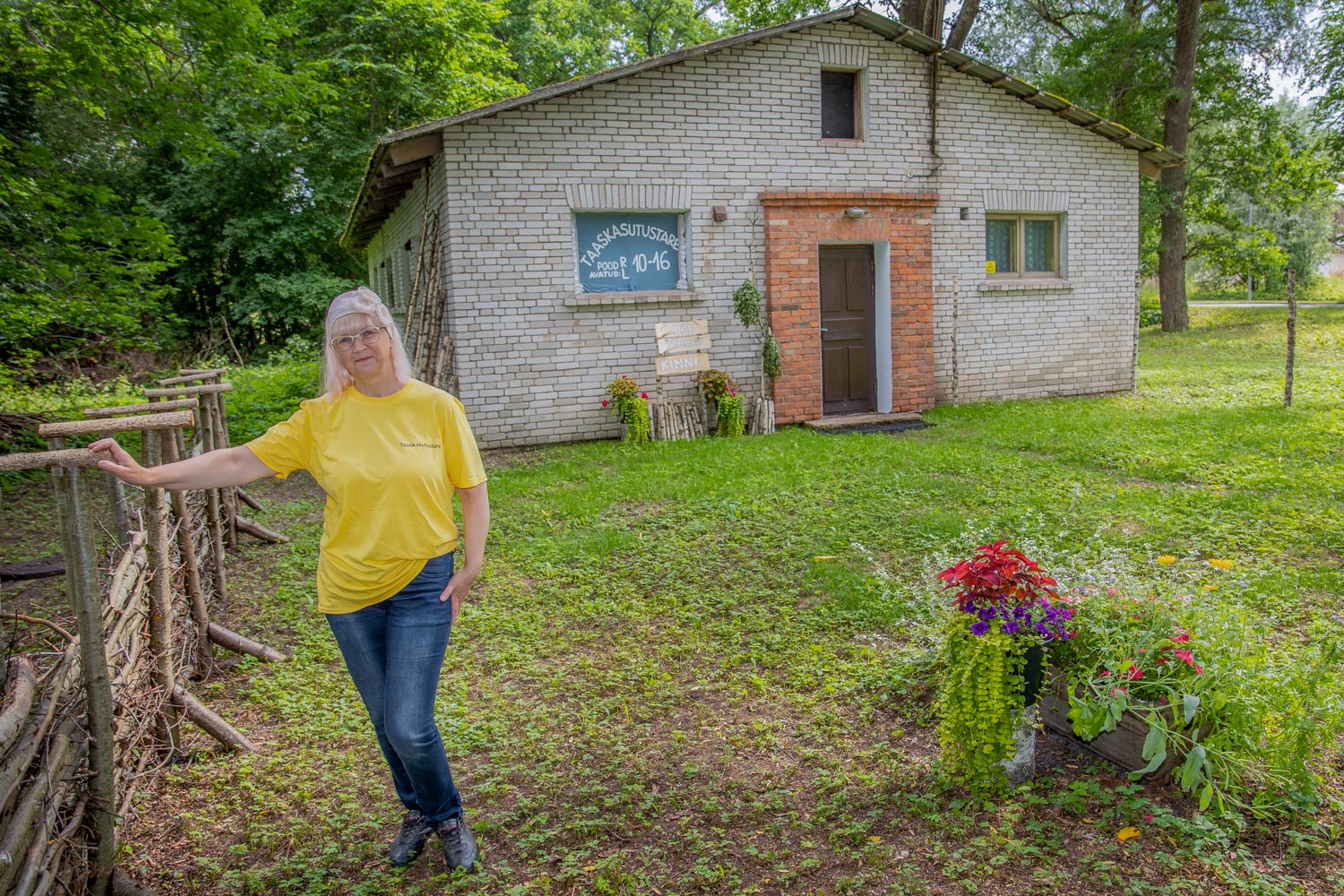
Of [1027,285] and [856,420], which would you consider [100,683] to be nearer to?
[856,420]

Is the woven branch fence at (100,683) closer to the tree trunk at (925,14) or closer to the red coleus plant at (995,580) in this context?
the red coleus plant at (995,580)

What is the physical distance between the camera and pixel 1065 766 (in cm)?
355

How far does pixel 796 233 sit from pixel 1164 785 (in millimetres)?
9291

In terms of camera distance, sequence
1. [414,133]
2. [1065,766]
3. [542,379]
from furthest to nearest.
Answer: [542,379], [414,133], [1065,766]

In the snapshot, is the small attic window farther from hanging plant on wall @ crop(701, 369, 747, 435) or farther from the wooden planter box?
the wooden planter box

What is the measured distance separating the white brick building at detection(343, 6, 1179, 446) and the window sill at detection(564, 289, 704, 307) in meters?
0.02

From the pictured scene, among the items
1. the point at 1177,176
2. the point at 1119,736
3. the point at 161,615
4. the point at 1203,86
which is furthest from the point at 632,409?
the point at 1203,86

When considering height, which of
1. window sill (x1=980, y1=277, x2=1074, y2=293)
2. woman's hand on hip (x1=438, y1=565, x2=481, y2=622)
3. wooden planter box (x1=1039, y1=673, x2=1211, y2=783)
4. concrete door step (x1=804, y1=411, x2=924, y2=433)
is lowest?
wooden planter box (x1=1039, y1=673, x2=1211, y2=783)

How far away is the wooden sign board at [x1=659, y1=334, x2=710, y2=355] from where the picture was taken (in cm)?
A: 1129

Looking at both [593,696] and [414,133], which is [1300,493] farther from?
[414,133]

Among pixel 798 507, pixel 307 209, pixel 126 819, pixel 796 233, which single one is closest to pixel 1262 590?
pixel 798 507

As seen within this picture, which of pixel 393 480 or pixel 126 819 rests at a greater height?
pixel 393 480

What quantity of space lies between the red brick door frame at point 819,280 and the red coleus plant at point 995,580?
8.47m

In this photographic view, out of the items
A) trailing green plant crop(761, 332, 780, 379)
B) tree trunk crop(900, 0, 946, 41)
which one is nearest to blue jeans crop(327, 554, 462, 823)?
trailing green plant crop(761, 332, 780, 379)
